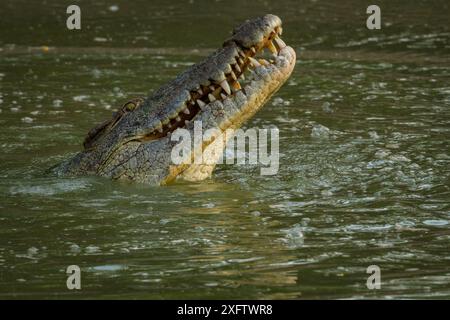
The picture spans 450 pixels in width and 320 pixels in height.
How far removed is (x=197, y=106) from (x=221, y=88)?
247 millimetres

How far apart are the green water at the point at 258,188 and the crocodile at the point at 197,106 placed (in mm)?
186

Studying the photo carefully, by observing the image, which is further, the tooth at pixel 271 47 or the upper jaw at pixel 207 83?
→ the tooth at pixel 271 47

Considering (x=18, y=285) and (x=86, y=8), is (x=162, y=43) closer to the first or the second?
(x=86, y=8)

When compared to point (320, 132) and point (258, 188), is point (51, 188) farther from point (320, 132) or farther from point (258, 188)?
point (320, 132)

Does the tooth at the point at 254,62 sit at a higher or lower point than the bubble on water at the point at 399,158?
higher

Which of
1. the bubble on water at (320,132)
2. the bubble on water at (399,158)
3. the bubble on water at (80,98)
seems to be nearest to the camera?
the bubble on water at (399,158)

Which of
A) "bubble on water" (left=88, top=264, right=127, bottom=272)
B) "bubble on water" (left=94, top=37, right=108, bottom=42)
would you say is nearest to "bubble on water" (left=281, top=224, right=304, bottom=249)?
"bubble on water" (left=88, top=264, right=127, bottom=272)

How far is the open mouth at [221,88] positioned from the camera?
7.75m

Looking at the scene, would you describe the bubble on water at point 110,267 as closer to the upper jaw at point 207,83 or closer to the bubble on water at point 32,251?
the bubble on water at point 32,251

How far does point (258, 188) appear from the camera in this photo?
838 centimetres

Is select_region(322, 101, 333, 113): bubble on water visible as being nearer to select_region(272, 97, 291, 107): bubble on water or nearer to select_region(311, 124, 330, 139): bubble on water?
select_region(272, 97, 291, 107): bubble on water

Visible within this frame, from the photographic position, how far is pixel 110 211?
7688 mm

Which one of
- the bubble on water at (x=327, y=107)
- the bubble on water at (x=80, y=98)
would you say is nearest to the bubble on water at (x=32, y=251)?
the bubble on water at (x=327, y=107)
